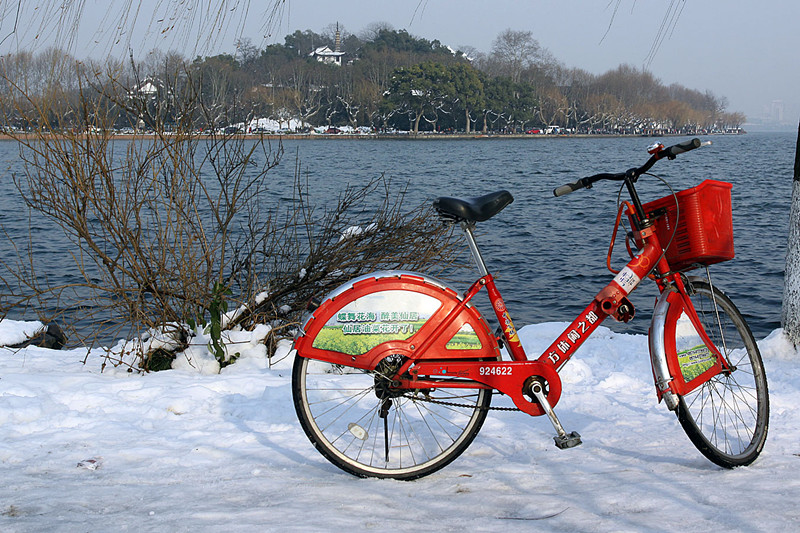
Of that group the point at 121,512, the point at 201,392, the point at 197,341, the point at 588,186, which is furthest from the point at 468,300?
the point at 197,341

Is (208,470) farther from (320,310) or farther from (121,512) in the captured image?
(320,310)

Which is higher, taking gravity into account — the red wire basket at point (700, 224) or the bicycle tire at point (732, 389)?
the red wire basket at point (700, 224)

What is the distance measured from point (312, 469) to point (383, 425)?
43cm

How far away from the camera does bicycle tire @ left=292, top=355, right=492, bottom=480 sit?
3.38 meters

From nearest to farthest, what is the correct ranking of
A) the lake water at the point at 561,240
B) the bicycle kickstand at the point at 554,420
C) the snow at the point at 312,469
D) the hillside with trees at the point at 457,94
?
the snow at the point at 312,469, the bicycle kickstand at the point at 554,420, the lake water at the point at 561,240, the hillside with trees at the point at 457,94

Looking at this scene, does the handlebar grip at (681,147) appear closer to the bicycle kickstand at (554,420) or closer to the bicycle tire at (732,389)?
the bicycle tire at (732,389)

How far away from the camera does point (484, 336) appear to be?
3.37 meters

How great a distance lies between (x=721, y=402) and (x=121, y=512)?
286cm

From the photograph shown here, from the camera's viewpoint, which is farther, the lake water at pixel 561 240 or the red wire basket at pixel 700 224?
the lake water at pixel 561 240

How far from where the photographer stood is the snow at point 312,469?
114 inches

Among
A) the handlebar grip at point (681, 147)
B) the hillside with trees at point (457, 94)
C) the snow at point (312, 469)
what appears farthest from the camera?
the hillside with trees at point (457, 94)

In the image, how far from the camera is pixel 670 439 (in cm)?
387

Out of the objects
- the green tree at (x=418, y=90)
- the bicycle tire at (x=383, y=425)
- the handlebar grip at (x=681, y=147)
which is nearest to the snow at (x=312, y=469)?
the bicycle tire at (x=383, y=425)

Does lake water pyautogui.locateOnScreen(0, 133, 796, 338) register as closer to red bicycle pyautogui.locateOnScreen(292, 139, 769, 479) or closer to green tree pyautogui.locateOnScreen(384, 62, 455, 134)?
red bicycle pyautogui.locateOnScreen(292, 139, 769, 479)
